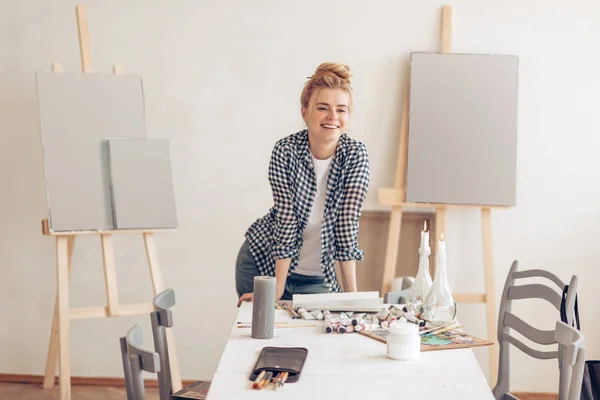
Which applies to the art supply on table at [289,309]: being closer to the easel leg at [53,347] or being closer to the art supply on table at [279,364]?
the art supply on table at [279,364]

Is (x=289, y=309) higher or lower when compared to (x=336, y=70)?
lower

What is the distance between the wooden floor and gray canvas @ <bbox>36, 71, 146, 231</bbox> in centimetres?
92

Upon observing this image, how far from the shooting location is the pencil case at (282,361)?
5.39ft

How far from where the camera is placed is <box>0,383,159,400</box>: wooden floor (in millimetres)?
3645

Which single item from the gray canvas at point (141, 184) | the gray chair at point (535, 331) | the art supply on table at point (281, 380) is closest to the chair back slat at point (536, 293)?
the gray chair at point (535, 331)

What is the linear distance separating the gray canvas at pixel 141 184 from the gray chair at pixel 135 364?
1.87 m

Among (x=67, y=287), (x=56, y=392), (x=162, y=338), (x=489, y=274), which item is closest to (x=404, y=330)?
(x=162, y=338)

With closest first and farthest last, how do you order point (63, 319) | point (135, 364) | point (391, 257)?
1. point (135, 364)
2. point (63, 319)
3. point (391, 257)

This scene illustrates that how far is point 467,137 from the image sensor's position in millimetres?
3482

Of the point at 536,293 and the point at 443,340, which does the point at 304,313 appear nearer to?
the point at 443,340

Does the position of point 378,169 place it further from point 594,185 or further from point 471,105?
point 594,185

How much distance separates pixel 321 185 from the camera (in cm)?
253

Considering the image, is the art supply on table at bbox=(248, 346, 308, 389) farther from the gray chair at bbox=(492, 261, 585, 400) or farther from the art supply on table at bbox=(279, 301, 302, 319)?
the gray chair at bbox=(492, 261, 585, 400)

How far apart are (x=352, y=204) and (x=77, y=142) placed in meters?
1.58
